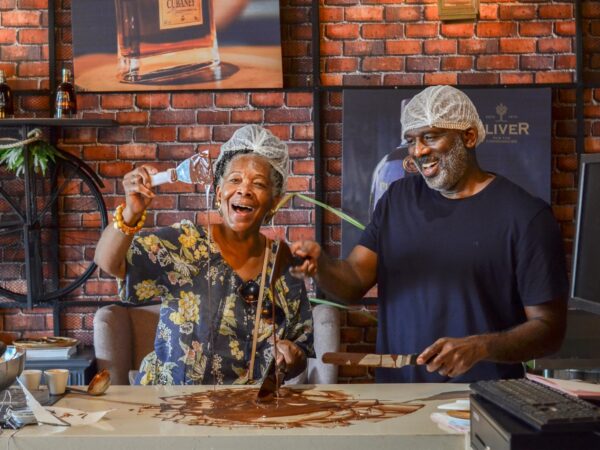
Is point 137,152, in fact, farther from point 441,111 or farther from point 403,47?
point 441,111

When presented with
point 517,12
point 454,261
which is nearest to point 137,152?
point 517,12

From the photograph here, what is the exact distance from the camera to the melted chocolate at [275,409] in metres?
2.24

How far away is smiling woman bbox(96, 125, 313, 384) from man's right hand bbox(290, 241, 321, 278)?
0.32ft

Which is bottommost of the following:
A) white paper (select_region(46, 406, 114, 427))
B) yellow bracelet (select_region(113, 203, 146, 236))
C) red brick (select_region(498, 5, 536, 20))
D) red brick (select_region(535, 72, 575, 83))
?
white paper (select_region(46, 406, 114, 427))

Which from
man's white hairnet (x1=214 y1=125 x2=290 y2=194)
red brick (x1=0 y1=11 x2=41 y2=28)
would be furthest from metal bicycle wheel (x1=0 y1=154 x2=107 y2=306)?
man's white hairnet (x1=214 y1=125 x2=290 y2=194)

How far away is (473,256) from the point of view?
2748 millimetres

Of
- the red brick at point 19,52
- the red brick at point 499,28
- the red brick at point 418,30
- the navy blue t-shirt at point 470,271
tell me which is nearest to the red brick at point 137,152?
the red brick at point 19,52

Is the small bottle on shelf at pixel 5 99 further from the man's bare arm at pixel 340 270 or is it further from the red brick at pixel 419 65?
the man's bare arm at pixel 340 270

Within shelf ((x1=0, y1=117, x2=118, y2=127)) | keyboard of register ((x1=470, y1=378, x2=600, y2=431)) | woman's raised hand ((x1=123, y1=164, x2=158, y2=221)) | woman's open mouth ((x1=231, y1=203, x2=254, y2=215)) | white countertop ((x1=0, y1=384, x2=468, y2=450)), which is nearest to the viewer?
keyboard of register ((x1=470, y1=378, x2=600, y2=431))

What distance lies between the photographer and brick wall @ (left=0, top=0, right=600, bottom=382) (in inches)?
189

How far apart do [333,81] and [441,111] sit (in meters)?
2.02

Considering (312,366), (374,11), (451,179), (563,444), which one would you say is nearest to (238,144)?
(451,179)

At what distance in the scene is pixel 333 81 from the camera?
4828mm

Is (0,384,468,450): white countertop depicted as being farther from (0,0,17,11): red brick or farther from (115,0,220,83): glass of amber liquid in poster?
(0,0,17,11): red brick
